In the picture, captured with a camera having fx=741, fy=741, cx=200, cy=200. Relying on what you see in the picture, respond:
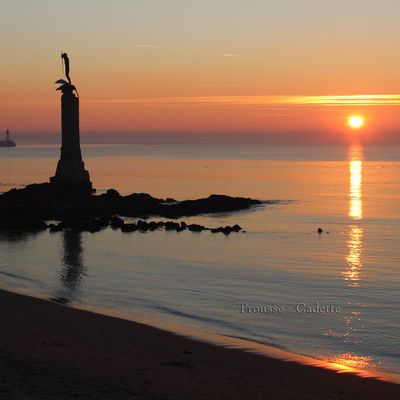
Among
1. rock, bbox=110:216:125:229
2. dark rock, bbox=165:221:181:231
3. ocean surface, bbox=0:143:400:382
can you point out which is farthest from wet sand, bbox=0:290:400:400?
rock, bbox=110:216:125:229

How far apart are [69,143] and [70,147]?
0.31m

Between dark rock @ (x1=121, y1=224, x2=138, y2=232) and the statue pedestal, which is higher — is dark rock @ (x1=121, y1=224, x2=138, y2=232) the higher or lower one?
the lower one

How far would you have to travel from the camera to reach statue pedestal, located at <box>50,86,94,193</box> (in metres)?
55.6

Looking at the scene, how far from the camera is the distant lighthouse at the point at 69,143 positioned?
5553 centimetres

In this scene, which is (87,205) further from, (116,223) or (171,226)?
(171,226)

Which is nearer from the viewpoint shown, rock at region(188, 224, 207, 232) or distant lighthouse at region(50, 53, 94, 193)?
rock at region(188, 224, 207, 232)

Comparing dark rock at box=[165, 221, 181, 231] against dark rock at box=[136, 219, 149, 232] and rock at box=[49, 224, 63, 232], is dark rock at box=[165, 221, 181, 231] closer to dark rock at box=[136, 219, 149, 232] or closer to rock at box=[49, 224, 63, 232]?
dark rock at box=[136, 219, 149, 232]

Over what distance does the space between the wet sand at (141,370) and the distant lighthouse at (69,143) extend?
4119cm

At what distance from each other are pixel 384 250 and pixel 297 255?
419cm

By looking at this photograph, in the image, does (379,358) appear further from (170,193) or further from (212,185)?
(212,185)

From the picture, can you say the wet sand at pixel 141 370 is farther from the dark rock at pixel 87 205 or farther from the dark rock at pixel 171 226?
the dark rock at pixel 87 205

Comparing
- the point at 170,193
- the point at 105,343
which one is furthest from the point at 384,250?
the point at 170,193

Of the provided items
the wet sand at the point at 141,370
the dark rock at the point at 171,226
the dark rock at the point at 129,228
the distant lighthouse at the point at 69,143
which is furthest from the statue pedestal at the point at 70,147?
the wet sand at the point at 141,370

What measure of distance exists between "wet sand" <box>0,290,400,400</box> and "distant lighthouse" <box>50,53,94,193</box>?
41.2 meters
